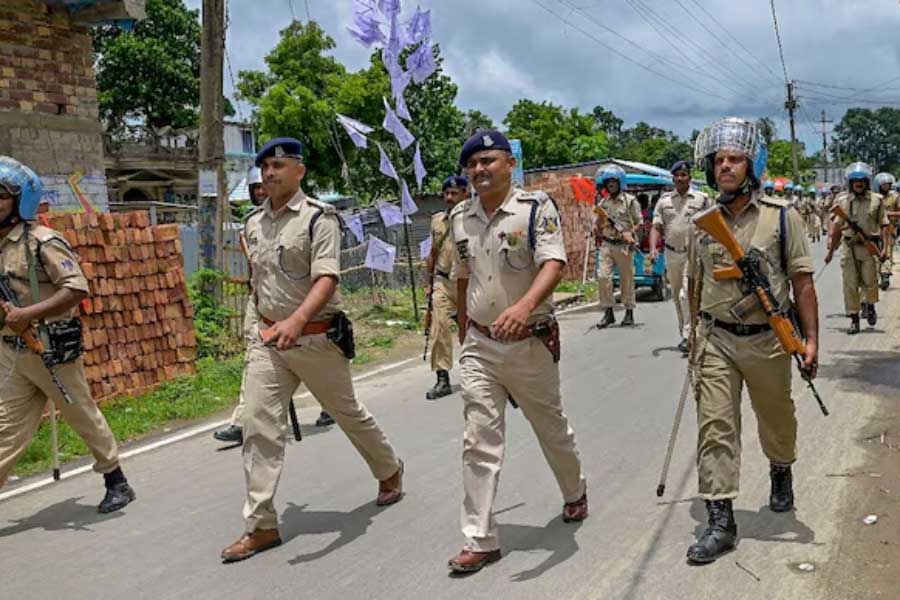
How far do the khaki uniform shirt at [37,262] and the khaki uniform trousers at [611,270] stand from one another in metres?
7.68

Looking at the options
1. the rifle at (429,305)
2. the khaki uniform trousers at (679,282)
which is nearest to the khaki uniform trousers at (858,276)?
the khaki uniform trousers at (679,282)

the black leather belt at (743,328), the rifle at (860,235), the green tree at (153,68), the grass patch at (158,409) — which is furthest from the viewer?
the green tree at (153,68)

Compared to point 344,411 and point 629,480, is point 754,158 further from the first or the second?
point 344,411

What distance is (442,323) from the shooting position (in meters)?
8.06

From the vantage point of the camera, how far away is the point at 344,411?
483cm

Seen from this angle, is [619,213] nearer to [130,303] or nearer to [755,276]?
[130,303]

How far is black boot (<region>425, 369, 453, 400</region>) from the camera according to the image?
26.5ft

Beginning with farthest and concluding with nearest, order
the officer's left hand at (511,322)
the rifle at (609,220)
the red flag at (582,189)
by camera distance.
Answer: the red flag at (582,189) < the rifle at (609,220) < the officer's left hand at (511,322)

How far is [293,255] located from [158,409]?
159 inches

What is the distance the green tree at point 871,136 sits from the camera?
11056 centimetres

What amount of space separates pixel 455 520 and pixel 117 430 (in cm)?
374

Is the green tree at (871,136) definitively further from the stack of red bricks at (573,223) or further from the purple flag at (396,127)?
the purple flag at (396,127)

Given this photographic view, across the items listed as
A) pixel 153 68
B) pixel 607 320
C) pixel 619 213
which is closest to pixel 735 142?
pixel 619 213

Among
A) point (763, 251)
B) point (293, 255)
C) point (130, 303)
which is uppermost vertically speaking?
point (293, 255)
